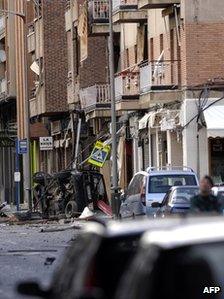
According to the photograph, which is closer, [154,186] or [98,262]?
[98,262]

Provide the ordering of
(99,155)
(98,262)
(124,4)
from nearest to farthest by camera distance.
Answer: (98,262)
(99,155)
(124,4)

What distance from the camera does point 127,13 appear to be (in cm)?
4572

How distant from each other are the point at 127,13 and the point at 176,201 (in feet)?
58.6

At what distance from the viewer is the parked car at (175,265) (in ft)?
21.1

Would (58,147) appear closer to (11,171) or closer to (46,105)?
(46,105)

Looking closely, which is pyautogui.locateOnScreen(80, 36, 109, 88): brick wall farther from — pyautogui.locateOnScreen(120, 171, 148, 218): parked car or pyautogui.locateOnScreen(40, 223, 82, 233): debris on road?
pyautogui.locateOnScreen(120, 171, 148, 218): parked car

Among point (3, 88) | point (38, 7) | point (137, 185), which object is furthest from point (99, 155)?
point (3, 88)

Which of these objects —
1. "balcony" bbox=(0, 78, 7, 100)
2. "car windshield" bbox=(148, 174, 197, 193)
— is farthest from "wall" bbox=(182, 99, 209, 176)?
"balcony" bbox=(0, 78, 7, 100)

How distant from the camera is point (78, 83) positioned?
53469mm

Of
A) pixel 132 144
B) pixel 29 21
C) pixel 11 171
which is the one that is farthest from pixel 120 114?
pixel 11 171

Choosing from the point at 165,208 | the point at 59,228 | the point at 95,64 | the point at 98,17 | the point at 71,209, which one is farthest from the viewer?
the point at 95,64

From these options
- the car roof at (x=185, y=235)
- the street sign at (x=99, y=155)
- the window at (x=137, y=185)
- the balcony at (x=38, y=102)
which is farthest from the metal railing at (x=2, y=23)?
the car roof at (x=185, y=235)

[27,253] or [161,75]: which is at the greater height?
[161,75]

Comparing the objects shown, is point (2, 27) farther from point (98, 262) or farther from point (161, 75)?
point (98, 262)
